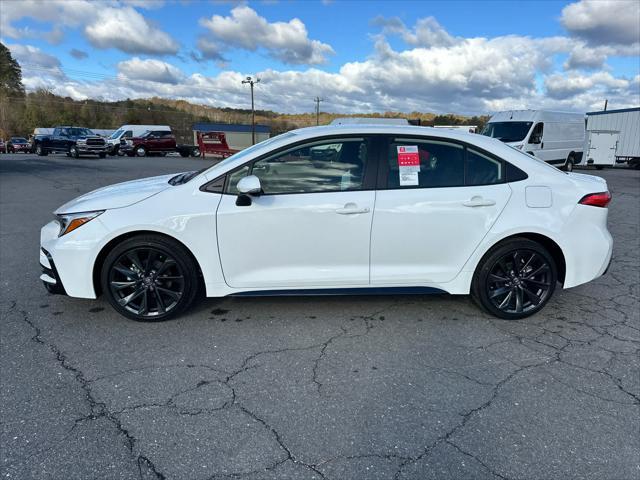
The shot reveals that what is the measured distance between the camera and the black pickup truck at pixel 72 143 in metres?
26.3

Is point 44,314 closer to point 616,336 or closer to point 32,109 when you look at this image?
point 616,336

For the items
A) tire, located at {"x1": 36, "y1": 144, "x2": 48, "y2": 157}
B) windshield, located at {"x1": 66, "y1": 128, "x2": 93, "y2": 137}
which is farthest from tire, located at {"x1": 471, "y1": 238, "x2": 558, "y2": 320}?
tire, located at {"x1": 36, "y1": 144, "x2": 48, "y2": 157}

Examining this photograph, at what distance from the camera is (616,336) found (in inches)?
140

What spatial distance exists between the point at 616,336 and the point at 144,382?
3.76m

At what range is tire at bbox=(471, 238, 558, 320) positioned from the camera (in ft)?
12.1

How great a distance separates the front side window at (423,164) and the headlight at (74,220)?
8.13 ft

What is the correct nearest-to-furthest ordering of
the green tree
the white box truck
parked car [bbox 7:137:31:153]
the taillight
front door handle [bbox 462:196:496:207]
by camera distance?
front door handle [bbox 462:196:496:207]
the taillight
the white box truck
parked car [bbox 7:137:31:153]
the green tree

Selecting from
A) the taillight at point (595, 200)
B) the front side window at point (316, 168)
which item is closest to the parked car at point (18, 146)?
the front side window at point (316, 168)

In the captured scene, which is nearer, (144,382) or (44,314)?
(144,382)

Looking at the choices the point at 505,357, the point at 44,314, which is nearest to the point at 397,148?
the point at 505,357

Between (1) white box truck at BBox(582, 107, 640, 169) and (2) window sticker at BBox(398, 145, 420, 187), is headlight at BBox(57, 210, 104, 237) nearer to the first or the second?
(2) window sticker at BBox(398, 145, 420, 187)

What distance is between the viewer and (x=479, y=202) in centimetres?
357

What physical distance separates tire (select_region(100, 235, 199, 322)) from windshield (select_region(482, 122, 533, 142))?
653 inches

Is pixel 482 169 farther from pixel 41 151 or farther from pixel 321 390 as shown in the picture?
pixel 41 151
